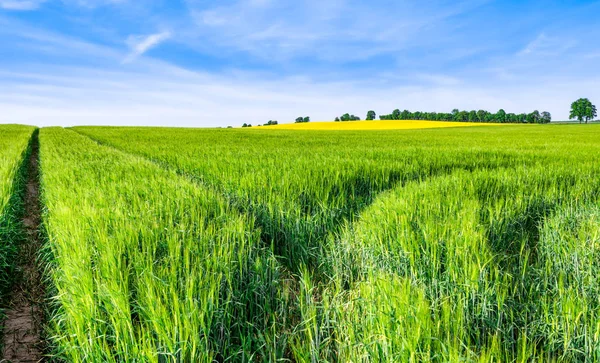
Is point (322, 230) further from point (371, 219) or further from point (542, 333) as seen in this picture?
point (542, 333)

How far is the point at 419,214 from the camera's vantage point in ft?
10.6

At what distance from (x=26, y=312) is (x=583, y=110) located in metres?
116

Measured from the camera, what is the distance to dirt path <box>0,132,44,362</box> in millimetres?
2260

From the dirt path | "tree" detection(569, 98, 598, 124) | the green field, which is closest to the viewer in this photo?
the green field

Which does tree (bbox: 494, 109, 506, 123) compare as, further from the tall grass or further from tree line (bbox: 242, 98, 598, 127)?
the tall grass

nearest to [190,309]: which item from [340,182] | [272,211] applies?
[272,211]

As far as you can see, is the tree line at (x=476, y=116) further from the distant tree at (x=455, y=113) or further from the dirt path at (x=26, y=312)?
the dirt path at (x=26, y=312)

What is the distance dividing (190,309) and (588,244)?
291 cm

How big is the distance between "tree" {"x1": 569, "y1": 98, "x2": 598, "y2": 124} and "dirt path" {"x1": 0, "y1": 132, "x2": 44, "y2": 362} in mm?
115021

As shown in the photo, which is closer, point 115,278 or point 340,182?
point 115,278

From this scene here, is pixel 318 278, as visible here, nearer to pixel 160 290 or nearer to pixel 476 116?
pixel 160 290

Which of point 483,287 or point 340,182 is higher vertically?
point 340,182

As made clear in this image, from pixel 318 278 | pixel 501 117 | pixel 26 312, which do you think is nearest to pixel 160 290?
pixel 318 278

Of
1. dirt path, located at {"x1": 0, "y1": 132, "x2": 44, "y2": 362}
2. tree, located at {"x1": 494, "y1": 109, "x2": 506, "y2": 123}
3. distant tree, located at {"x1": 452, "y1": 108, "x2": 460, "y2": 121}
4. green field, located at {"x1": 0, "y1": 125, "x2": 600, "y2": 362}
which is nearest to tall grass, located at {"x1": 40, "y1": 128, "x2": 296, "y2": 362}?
green field, located at {"x1": 0, "y1": 125, "x2": 600, "y2": 362}
